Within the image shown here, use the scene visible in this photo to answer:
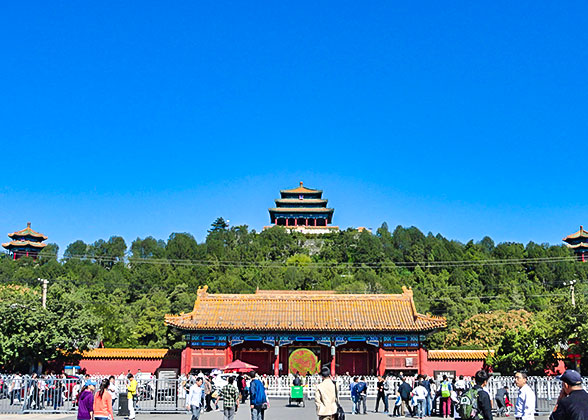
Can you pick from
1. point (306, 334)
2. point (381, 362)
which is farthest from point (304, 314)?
point (381, 362)

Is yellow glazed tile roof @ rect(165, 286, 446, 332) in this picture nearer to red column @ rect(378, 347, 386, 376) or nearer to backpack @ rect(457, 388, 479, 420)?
red column @ rect(378, 347, 386, 376)

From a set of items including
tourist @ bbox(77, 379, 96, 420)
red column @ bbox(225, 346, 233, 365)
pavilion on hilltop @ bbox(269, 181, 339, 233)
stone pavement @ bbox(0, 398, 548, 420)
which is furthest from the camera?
pavilion on hilltop @ bbox(269, 181, 339, 233)

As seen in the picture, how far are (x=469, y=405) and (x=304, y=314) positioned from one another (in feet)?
82.9

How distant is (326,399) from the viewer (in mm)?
9484

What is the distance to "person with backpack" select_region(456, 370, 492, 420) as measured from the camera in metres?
9.07

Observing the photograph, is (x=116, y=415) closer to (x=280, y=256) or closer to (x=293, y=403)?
(x=293, y=403)

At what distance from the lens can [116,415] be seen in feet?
60.6

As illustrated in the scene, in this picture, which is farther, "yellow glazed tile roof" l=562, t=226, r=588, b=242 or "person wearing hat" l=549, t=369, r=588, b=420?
"yellow glazed tile roof" l=562, t=226, r=588, b=242

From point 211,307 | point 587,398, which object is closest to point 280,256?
point 211,307

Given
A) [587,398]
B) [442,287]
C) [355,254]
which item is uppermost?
[355,254]

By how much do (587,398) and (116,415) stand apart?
1532 cm

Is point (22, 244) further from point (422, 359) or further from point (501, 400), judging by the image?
point (501, 400)

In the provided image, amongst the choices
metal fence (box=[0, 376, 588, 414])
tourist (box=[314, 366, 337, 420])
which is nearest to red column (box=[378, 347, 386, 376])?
metal fence (box=[0, 376, 588, 414])

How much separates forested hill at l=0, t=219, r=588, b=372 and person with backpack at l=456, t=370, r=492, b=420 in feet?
105
